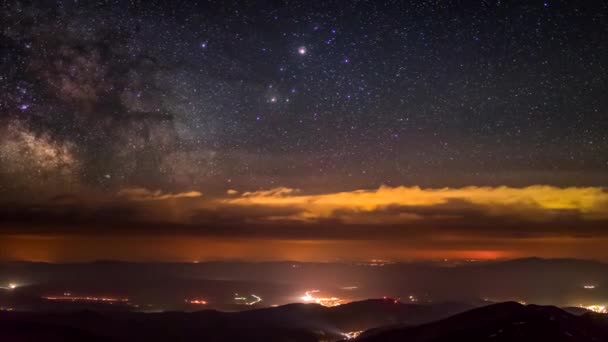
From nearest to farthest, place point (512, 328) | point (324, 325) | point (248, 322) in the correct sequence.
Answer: point (512, 328) < point (324, 325) < point (248, 322)

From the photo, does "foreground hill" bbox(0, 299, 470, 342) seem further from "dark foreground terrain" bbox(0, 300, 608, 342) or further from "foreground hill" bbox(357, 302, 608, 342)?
"foreground hill" bbox(357, 302, 608, 342)

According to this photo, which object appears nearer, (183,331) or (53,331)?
(53,331)

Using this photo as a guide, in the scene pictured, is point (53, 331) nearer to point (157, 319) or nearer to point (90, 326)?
point (90, 326)

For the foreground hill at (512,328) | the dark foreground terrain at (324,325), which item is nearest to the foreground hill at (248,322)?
the dark foreground terrain at (324,325)

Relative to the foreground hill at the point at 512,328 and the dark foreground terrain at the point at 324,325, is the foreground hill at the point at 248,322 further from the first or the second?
the foreground hill at the point at 512,328

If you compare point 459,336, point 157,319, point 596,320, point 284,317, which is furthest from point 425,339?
point 157,319

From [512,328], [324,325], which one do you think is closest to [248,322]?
[324,325]

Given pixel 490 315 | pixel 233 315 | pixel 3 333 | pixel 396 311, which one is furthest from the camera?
pixel 396 311

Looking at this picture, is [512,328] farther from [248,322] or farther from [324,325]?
[248,322]
